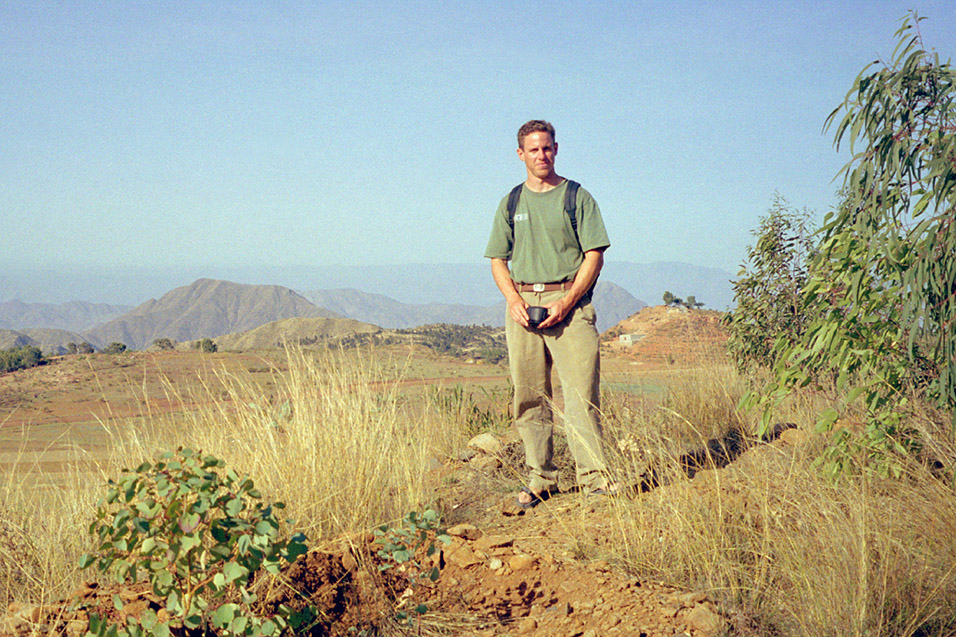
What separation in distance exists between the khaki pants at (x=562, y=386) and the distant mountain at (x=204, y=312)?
240ft

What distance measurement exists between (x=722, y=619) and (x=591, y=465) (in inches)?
62.8

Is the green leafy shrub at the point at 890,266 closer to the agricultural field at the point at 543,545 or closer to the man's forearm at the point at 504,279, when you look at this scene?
the agricultural field at the point at 543,545

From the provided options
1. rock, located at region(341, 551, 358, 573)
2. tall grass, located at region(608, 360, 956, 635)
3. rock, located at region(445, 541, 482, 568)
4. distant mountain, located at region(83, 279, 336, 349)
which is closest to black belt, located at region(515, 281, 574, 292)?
tall grass, located at region(608, 360, 956, 635)

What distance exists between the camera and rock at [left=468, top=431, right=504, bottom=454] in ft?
19.4

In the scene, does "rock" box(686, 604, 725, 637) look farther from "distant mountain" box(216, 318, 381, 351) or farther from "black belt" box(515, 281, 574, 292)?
"distant mountain" box(216, 318, 381, 351)

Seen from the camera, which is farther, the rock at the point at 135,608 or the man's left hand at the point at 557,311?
the man's left hand at the point at 557,311

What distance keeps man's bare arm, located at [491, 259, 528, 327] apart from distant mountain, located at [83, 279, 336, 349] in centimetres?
7306

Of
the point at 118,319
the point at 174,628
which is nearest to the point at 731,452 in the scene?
the point at 174,628

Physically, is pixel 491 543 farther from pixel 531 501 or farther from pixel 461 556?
pixel 531 501

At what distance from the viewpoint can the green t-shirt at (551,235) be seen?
431cm

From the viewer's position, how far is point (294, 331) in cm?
3144

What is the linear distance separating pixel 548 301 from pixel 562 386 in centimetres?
53

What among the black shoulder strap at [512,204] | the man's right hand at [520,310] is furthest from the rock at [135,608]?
the black shoulder strap at [512,204]

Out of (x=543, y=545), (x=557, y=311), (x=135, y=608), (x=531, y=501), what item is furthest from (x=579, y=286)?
(x=135, y=608)
